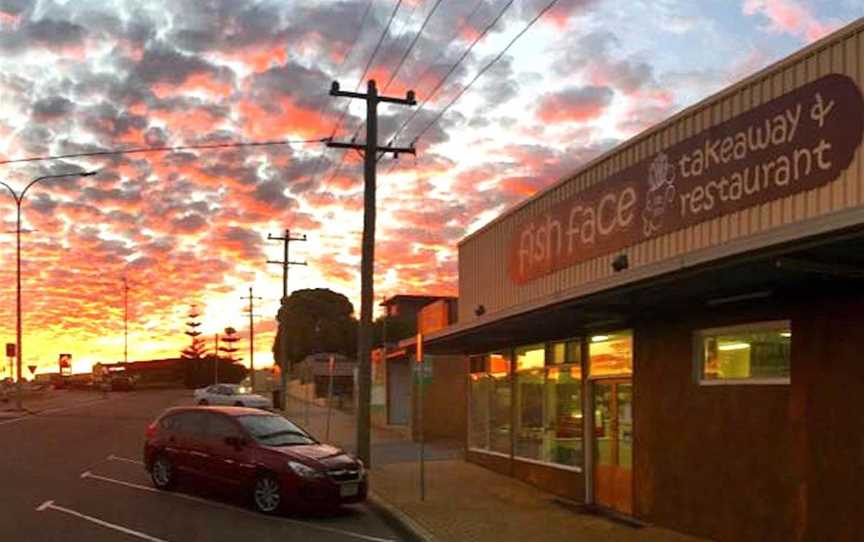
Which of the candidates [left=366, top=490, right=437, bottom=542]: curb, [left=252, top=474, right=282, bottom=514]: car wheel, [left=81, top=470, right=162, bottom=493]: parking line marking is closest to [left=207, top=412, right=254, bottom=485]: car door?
[left=252, top=474, right=282, bottom=514]: car wheel

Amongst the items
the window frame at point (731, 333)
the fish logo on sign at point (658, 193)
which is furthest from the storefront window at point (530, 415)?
the window frame at point (731, 333)

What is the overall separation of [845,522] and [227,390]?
43677 millimetres

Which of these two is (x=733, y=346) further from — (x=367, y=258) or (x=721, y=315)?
(x=367, y=258)

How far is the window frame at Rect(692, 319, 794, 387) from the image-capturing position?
1131 cm

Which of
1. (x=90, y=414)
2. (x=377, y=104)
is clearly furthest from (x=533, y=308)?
(x=90, y=414)

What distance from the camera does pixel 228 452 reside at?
55.0 ft

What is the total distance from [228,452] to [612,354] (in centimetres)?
655

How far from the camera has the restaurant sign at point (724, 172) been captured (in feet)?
34.4

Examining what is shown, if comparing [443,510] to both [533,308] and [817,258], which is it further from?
[817,258]

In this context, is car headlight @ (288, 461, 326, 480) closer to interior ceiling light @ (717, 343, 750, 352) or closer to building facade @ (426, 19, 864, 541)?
building facade @ (426, 19, 864, 541)

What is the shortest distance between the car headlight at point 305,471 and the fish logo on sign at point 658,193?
244 inches

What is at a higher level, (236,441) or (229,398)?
(236,441)

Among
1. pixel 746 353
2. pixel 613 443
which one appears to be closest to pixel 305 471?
pixel 613 443

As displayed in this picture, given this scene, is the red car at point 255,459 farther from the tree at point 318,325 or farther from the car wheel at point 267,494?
the tree at point 318,325
